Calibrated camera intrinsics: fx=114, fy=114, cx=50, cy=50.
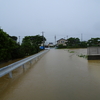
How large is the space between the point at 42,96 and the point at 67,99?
31.7 inches

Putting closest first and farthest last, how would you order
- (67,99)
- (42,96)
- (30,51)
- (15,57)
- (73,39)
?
(67,99) → (42,96) → (15,57) → (30,51) → (73,39)

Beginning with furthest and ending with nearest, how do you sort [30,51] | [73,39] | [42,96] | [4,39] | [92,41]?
[73,39], [92,41], [30,51], [4,39], [42,96]

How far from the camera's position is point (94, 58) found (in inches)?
487

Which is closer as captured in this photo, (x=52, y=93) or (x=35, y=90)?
(x=52, y=93)

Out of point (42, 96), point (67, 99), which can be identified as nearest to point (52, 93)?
point (42, 96)

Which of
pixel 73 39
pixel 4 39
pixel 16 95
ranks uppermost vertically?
pixel 73 39

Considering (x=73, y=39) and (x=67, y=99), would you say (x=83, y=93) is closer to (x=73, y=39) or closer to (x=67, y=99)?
(x=67, y=99)

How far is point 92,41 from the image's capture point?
6381 cm

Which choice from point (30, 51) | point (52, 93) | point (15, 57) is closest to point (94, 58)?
point (52, 93)

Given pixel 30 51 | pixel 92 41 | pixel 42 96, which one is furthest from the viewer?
pixel 92 41

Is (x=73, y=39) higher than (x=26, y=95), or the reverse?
(x=73, y=39)

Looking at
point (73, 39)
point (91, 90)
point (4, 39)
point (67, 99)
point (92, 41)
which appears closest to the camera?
point (67, 99)

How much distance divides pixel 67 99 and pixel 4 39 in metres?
10.5

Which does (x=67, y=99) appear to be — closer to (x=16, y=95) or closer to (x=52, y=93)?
(x=52, y=93)
